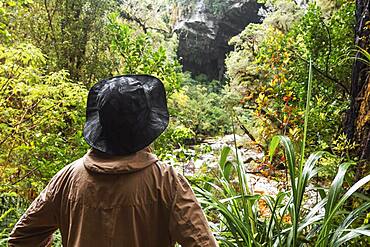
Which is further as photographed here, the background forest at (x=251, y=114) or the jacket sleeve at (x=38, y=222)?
the background forest at (x=251, y=114)

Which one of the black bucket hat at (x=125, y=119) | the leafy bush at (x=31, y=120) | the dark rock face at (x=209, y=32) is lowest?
the leafy bush at (x=31, y=120)

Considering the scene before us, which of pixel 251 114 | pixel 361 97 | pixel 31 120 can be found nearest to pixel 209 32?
pixel 251 114

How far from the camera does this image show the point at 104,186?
0.90 meters

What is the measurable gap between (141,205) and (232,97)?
4822mm

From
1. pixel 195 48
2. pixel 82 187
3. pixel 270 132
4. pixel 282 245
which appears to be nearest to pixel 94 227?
pixel 82 187

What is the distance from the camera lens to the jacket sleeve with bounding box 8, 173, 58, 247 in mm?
984

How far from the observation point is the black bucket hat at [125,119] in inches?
35.4

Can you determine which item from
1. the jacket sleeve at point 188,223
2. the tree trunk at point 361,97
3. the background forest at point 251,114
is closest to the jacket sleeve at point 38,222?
the jacket sleeve at point 188,223

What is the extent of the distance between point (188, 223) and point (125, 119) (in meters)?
0.29

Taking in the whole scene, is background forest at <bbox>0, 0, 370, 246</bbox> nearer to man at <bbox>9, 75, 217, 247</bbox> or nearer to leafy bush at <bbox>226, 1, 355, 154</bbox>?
leafy bush at <bbox>226, 1, 355, 154</bbox>

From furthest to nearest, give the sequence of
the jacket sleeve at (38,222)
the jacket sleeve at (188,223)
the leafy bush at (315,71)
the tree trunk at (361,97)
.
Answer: the leafy bush at (315,71)
the tree trunk at (361,97)
the jacket sleeve at (38,222)
the jacket sleeve at (188,223)

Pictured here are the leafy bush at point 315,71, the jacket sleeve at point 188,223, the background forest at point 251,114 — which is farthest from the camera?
the leafy bush at point 315,71

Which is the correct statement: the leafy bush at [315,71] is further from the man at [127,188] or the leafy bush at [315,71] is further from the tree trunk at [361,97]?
the man at [127,188]

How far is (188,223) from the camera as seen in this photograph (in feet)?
2.78
